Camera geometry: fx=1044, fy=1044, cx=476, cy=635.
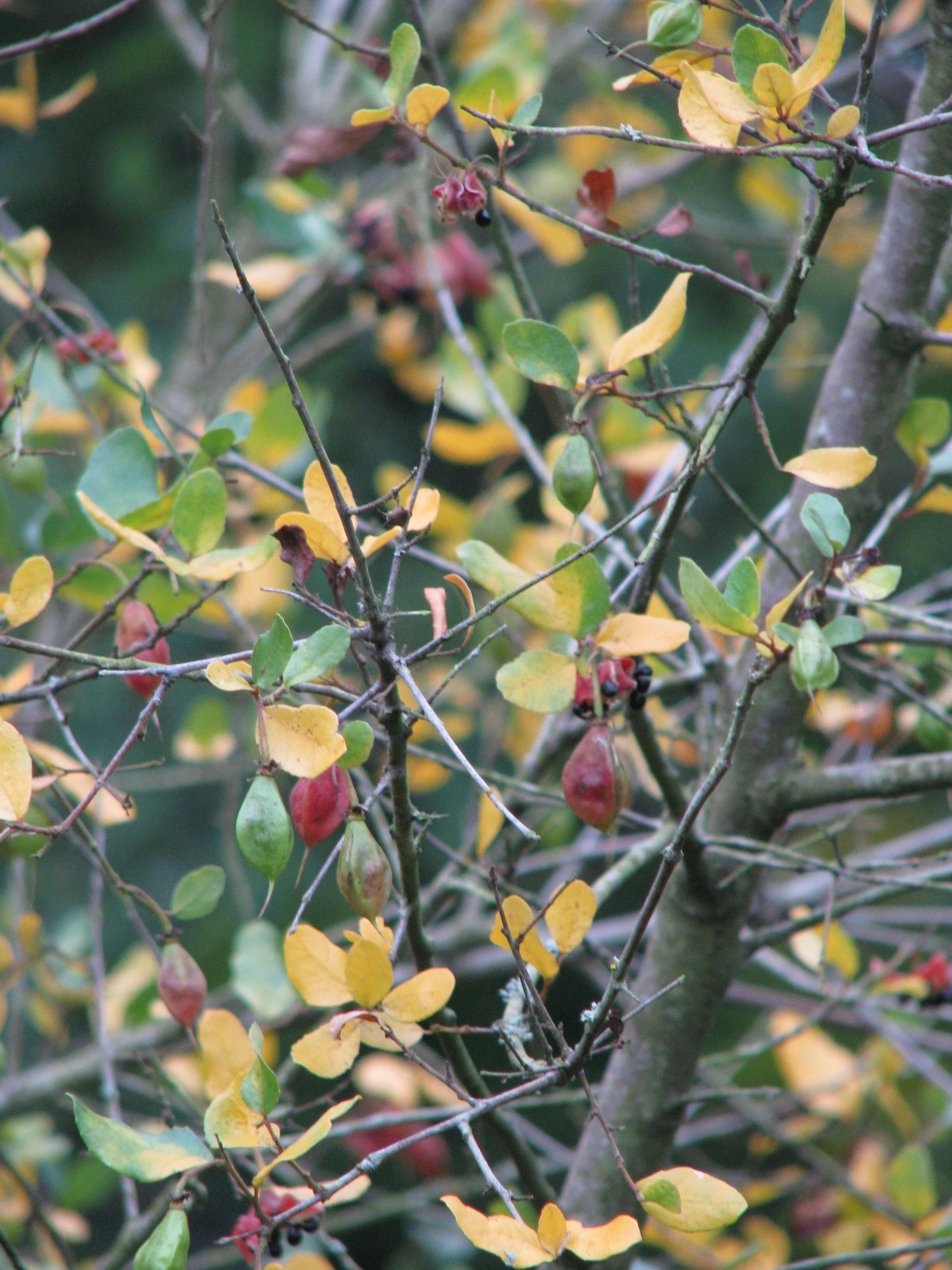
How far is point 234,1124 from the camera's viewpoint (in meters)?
0.50

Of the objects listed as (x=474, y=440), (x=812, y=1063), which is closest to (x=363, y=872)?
(x=474, y=440)

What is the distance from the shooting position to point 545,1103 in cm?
69

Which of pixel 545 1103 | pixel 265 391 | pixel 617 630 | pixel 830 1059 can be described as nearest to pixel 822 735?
pixel 830 1059

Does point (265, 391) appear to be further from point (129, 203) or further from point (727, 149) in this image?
point (129, 203)

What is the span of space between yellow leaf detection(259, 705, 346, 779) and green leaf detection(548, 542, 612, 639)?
0.15 meters

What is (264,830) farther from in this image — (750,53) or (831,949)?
(831,949)

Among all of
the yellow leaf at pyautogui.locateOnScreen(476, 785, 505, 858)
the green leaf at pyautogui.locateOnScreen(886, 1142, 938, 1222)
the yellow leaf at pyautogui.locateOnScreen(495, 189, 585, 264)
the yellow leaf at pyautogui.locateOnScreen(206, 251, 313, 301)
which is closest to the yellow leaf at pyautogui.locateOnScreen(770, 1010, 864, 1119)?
Answer: the green leaf at pyautogui.locateOnScreen(886, 1142, 938, 1222)

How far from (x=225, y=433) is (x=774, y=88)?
345mm

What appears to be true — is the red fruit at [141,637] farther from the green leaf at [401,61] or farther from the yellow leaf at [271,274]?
the yellow leaf at [271,274]

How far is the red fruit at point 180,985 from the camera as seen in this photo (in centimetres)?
62

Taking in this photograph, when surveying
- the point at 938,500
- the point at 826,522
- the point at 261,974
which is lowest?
the point at 261,974

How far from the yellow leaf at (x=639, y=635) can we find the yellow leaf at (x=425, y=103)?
0.94 ft

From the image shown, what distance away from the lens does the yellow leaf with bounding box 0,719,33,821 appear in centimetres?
48

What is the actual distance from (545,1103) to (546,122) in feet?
6.79
